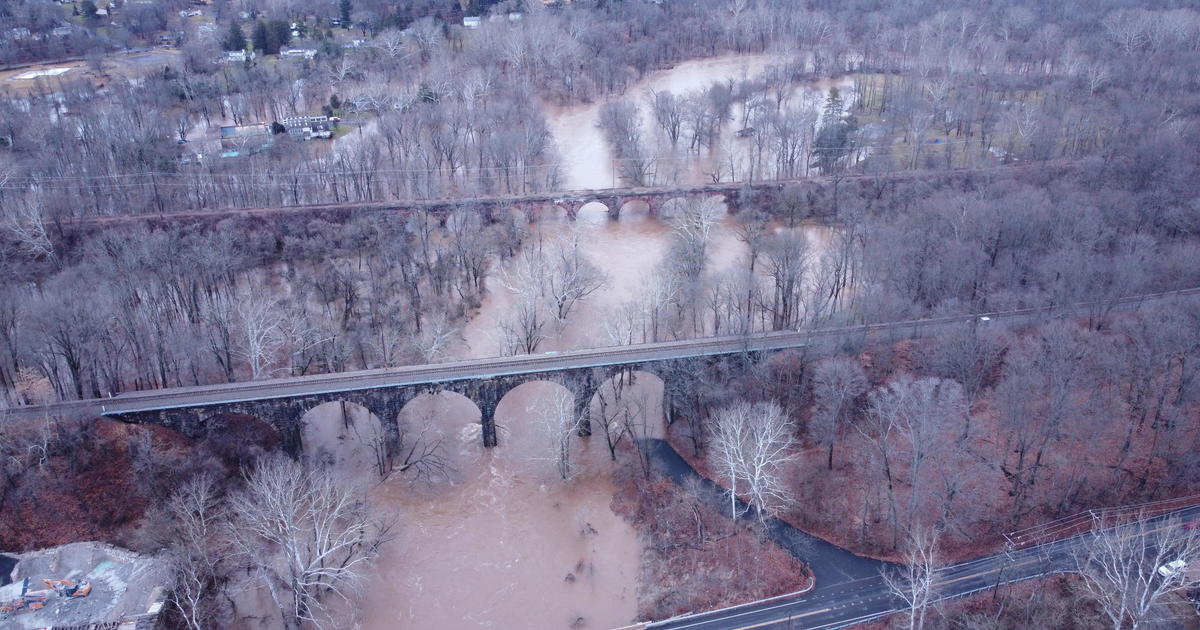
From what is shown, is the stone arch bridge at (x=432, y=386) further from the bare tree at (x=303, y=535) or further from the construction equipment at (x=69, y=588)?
the construction equipment at (x=69, y=588)

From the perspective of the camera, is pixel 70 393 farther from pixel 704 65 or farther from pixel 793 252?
pixel 704 65

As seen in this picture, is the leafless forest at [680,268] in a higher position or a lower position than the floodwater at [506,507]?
higher

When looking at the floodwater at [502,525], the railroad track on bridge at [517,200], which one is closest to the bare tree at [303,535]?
the floodwater at [502,525]

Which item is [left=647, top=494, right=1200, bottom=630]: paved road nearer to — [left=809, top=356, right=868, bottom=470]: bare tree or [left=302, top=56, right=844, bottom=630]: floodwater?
[left=302, top=56, right=844, bottom=630]: floodwater

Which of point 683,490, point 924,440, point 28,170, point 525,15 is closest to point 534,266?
point 683,490

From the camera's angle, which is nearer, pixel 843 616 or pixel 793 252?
pixel 843 616
